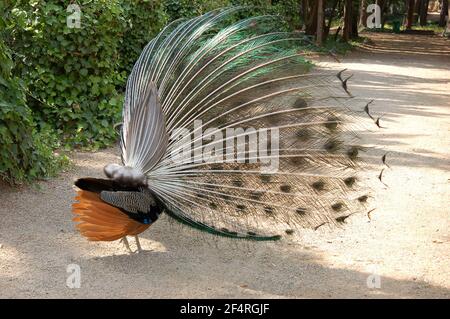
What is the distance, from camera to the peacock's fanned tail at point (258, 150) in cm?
485

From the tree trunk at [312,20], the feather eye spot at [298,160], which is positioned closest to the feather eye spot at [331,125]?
the feather eye spot at [298,160]

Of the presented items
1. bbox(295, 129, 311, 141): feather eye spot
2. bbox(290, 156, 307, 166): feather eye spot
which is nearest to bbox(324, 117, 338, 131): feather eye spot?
bbox(295, 129, 311, 141): feather eye spot

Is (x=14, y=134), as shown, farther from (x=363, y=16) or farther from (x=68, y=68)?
(x=363, y=16)

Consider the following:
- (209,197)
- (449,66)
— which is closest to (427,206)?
(209,197)

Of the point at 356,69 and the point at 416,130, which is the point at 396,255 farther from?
the point at 356,69

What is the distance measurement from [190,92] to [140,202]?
45.0 inches

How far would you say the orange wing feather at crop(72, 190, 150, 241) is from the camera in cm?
455

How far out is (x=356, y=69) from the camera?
62.4ft

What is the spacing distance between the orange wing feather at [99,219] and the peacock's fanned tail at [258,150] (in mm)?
355

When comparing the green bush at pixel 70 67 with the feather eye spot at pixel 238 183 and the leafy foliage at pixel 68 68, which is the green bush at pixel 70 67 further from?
the feather eye spot at pixel 238 183

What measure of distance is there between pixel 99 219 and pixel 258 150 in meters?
1.29

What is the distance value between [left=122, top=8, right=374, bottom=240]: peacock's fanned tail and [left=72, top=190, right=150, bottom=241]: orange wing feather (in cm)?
36

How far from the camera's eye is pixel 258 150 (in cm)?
488

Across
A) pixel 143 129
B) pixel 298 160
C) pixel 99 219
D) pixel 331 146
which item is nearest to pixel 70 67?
pixel 143 129
